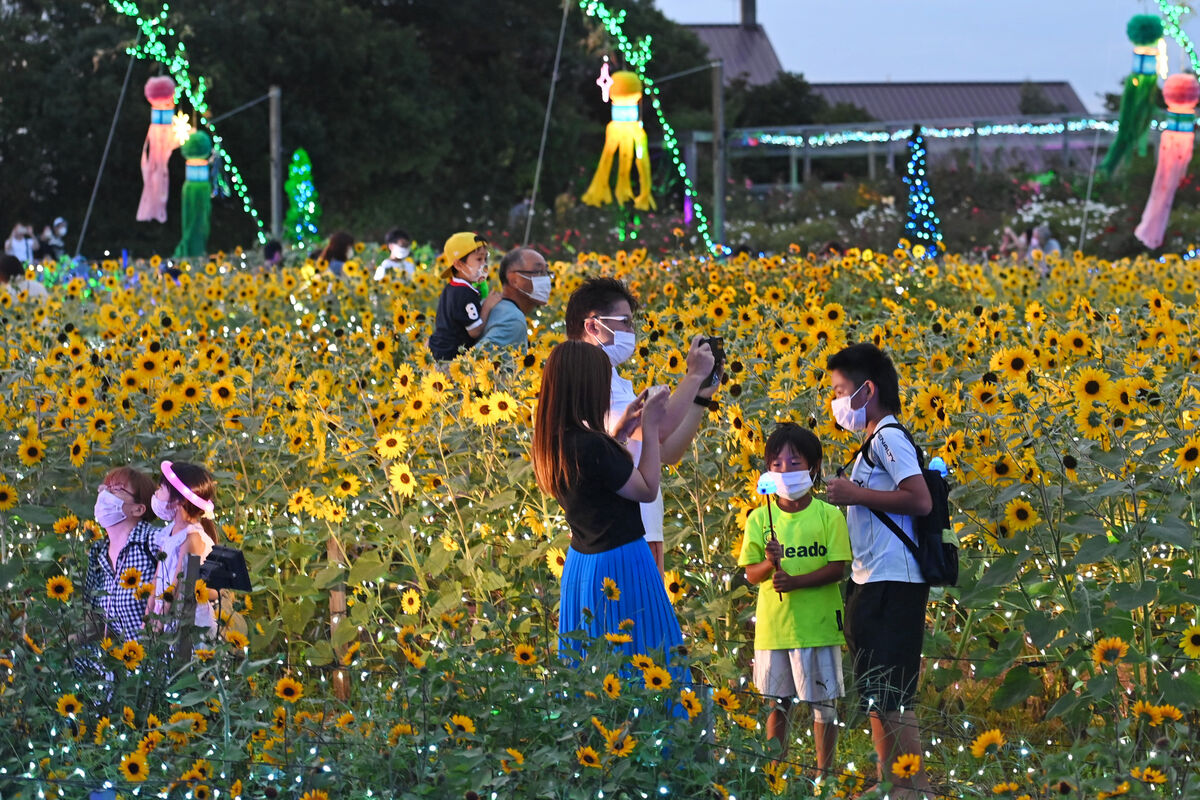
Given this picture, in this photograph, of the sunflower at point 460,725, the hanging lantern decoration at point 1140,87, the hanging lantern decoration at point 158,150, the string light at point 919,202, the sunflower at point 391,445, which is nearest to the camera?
the sunflower at point 460,725

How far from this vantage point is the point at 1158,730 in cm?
395

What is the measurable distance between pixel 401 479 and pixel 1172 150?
23.5 feet

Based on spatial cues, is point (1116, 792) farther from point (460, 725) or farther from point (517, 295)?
point (517, 295)

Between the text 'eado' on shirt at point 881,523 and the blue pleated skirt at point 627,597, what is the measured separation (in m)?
0.52

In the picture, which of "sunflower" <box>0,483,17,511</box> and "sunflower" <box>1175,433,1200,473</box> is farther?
"sunflower" <box>0,483,17,511</box>

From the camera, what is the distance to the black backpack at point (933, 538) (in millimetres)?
4117

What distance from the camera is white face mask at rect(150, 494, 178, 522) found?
15.1ft

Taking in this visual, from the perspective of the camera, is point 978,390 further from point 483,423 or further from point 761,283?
point 761,283

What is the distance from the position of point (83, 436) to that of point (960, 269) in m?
7.18

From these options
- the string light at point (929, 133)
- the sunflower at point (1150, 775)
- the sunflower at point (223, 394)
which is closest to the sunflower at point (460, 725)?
the sunflower at point (1150, 775)

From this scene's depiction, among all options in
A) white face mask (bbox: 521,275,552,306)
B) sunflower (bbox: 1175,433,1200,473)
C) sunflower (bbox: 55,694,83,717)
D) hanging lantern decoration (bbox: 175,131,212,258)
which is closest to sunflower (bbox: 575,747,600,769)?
sunflower (bbox: 55,694,83,717)

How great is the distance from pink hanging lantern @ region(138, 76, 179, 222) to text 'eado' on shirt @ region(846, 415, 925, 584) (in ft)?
33.8

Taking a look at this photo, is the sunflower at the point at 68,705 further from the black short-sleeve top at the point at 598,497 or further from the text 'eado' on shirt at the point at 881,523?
the text 'eado' on shirt at the point at 881,523

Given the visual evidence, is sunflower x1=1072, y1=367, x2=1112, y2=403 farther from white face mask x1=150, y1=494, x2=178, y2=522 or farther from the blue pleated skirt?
white face mask x1=150, y1=494, x2=178, y2=522
